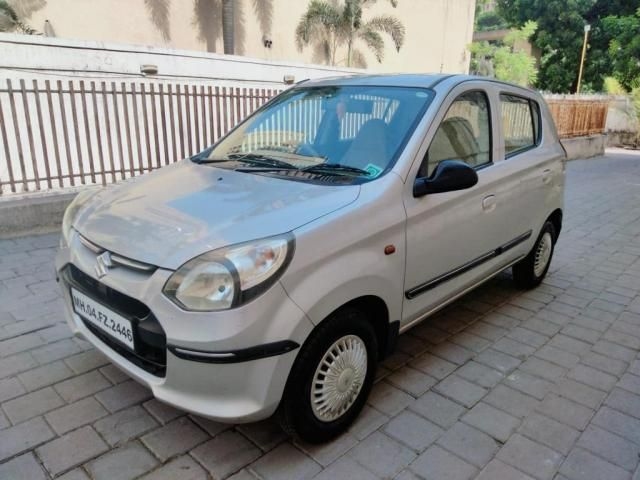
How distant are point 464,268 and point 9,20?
13.7 metres

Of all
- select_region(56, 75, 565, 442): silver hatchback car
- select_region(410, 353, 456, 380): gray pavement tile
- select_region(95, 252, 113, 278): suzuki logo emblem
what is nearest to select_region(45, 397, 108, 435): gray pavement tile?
select_region(56, 75, 565, 442): silver hatchback car

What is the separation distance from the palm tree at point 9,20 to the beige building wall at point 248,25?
0.40 metres

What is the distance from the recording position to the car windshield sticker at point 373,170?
8.63 feet

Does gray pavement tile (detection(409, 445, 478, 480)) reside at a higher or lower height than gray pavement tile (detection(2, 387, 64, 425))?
lower

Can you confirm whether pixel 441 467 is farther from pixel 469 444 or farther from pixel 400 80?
pixel 400 80

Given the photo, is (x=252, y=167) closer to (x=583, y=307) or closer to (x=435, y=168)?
(x=435, y=168)

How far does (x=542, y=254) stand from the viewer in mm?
4496

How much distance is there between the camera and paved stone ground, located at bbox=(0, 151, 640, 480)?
233 centimetres

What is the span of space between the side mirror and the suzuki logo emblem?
154 cm

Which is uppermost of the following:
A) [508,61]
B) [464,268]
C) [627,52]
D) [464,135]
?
[627,52]

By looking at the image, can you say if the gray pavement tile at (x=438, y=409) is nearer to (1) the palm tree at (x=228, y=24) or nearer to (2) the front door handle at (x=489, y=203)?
(2) the front door handle at (x=489, y=203)

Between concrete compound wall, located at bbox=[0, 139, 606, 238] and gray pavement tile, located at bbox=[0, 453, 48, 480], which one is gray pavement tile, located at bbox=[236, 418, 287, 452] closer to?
gray pavement tile, located at bbox=[0, 453, 48, 480]

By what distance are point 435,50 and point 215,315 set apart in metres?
26.6

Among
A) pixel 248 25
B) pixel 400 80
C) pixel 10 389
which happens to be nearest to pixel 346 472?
pixel 10 389
